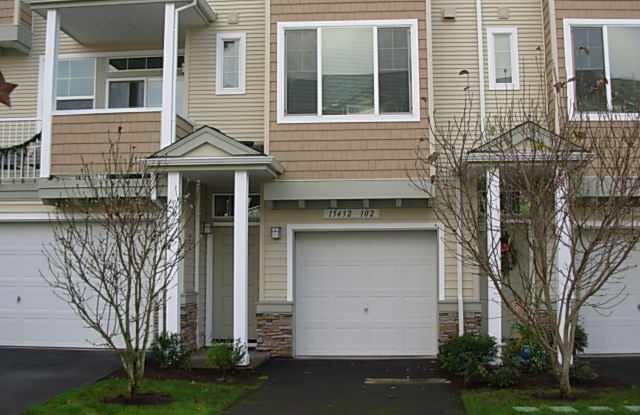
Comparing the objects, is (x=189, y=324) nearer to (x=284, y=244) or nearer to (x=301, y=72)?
(x=284, y=244)

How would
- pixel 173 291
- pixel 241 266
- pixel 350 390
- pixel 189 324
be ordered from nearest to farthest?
pixel 350 390 → pixel 241 266 → pixel 173 291 → pixel 189 324

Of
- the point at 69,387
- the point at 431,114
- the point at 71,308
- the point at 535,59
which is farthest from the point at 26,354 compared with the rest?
the point at 535,59

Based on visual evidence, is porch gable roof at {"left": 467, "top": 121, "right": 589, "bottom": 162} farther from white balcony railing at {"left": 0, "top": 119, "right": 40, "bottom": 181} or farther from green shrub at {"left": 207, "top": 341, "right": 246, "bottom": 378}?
white balcony railing at {"left": 0, "top": 119, "right": 40, "bottom": 181}

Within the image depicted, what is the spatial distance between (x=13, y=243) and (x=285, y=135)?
5.72m

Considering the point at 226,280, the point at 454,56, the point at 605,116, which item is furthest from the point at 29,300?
the point at 605,116

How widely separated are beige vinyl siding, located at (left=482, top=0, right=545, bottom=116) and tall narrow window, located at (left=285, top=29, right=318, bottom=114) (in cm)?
342

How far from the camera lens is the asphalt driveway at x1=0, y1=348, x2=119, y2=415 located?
9.18 metres

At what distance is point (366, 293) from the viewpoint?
1330 cm

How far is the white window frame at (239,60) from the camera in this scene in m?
14.1

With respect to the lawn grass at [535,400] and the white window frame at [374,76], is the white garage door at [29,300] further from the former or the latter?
the lawn grass at [535,400]

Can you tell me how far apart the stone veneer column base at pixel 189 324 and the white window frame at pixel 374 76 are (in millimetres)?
3825

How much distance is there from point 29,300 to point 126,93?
465 cm

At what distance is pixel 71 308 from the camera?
1347cm

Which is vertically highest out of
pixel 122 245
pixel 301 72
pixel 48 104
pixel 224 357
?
pixel 301 72
